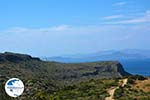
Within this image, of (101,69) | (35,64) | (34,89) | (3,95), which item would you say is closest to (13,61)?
(35,64)

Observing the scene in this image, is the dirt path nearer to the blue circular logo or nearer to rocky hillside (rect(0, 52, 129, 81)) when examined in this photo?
the blue circular logo

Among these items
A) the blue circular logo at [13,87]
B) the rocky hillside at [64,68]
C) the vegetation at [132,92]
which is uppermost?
the rocky hillside at [64,68]

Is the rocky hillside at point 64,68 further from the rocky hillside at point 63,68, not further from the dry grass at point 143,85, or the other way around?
the dry grass at point 143,85

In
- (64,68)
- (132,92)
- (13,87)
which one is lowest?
(132,92)

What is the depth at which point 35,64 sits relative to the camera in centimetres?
17775

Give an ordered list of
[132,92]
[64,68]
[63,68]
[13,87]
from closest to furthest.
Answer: [13,87] → [132,92] → [64,68] → [63,68]

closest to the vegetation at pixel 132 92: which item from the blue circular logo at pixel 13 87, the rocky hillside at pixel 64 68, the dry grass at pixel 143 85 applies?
the dry grass at pixel 143 85

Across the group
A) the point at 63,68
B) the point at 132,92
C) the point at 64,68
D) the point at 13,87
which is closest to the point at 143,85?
the point at 132,92

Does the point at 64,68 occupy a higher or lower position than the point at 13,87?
higher

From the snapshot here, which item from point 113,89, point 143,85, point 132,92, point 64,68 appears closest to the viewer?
point 132,92

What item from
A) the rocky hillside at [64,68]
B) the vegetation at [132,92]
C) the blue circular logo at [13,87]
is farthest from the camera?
the rocky hillside at [64,68]

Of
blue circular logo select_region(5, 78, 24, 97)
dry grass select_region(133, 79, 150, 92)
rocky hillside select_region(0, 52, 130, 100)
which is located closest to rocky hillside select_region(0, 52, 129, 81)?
rocky hillside select_region(0, 52, 130, 100)

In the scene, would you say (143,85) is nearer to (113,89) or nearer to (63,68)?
(113,89)

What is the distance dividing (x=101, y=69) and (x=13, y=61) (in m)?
38.5
